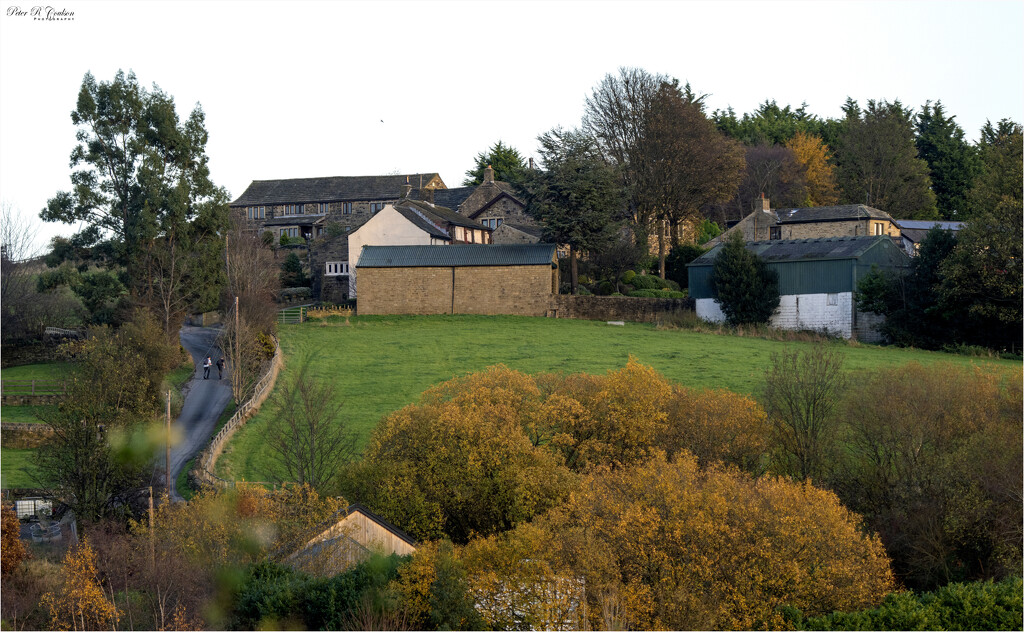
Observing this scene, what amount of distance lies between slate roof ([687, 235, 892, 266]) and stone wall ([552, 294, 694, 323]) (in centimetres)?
271

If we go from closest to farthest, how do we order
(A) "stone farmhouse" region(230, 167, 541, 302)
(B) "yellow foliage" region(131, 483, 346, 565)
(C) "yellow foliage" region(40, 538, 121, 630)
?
(C) "yellow foliage" region(40, 538, 121, 630) → (B) "yellow foliage" region(131, 483, 346, 565) → (A) "stone farmhouse" region(230, 167, 541, 302)

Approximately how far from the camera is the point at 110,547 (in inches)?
923

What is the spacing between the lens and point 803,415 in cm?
2889

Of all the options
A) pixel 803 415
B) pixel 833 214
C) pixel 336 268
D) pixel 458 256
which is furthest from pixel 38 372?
pixel 833 214

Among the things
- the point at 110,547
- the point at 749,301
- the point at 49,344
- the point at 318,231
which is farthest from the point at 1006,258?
the point at 318,231

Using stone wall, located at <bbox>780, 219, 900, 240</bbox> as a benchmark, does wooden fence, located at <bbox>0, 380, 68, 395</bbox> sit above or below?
below

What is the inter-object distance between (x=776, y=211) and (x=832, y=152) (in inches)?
Result: 807

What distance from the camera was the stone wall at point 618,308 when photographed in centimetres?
4922

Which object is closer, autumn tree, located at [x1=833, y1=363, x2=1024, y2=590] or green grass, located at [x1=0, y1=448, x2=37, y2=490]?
autumn tree, located at [x1=833, y1=363, x2=1024, y2=590]

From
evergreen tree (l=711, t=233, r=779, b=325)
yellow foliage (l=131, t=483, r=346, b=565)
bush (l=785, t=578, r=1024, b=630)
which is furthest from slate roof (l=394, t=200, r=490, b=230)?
bush (l=785, t=578, r=1024, b=630)

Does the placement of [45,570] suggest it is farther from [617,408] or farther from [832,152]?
[832,152]

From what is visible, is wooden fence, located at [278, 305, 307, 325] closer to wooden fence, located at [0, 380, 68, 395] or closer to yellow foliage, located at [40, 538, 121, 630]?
wooden fence, located at [0, 380, 68, 395]

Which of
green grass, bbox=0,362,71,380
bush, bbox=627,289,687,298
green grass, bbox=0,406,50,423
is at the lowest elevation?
green grass, bbox=0,406,50,423

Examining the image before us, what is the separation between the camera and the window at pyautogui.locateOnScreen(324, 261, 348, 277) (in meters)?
59.2
